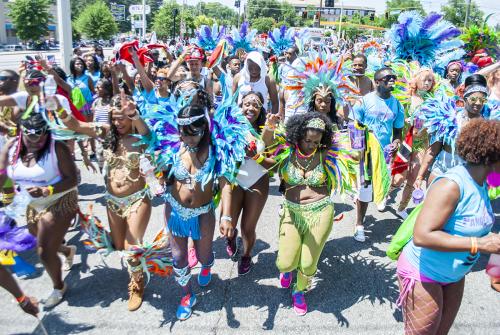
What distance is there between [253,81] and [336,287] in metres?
3.19

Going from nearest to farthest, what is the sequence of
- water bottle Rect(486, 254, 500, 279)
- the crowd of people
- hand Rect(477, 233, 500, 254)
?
hand Rect(477, 233, 500, 254) < the crowd of people < water bottle Rect(486, 254, 500, 279)

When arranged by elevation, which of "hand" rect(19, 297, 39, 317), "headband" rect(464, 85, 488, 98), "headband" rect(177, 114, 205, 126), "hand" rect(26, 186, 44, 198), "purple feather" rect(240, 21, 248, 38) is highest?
"purple feather" rect(240, 21, 248, 38)

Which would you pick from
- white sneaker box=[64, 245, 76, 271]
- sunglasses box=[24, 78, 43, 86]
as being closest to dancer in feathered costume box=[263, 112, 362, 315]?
white sneaker box=[64, 245, 76, 271]

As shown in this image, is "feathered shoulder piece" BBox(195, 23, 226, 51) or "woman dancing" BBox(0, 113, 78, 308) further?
"feathered shoulder piece" BBox(195, 23, 226, 51)

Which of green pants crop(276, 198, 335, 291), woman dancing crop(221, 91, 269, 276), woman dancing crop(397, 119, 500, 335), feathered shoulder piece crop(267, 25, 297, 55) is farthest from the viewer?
feathered shoulder piece crop(267, 25, 297, 55)

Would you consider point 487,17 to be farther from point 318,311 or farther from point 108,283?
point 108,283

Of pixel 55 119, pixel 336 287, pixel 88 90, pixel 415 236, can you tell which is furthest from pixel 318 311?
pixel 88 90

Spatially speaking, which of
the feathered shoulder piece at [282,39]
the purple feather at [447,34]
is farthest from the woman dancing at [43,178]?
the feathered shoulder piece at [282,39]

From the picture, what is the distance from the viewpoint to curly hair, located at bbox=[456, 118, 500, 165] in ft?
6.76

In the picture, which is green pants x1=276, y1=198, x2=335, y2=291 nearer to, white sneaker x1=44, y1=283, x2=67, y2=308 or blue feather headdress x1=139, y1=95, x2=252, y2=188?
blue feather headdress x1=139, y1=95, x2=252, y2=188

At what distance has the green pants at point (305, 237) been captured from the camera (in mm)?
3271

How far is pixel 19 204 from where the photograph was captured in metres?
3.29

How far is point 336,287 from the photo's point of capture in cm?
378

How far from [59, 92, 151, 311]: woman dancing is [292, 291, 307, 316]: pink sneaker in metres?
1.36
